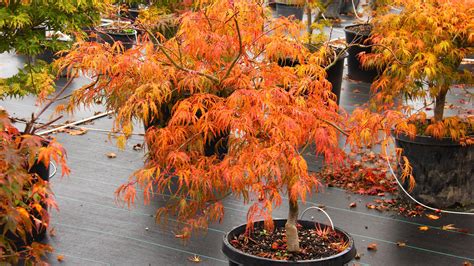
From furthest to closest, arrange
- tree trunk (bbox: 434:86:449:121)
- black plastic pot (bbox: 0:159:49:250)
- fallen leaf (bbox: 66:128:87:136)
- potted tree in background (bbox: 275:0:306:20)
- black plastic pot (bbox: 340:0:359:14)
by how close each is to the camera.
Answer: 1. black plastic pot (bbox: 340:0:359:14)
2. potted tree in background (bbox: 275:0:306:20)
3. fallen leaf (bbox: 66:128:87:136)
4. tree trunk (bbox: 434:86:449:121)
5. black plastic pot (bbox: 0:159:49:250)

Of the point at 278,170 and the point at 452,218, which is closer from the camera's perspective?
the point at 278,170

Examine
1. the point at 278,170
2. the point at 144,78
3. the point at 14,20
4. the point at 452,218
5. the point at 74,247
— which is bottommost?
the point at 74,247

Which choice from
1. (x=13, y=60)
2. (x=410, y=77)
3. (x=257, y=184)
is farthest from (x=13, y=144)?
(x=13, y=60)

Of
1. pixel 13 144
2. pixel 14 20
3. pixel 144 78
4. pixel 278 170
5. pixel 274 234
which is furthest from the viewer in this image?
pixel 14 20

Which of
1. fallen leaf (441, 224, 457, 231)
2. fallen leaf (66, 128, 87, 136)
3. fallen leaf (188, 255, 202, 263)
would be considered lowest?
fallen leaf (188, 255, 202, 263)

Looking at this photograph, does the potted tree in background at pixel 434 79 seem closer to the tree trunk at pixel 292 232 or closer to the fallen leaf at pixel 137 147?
the tree trunk at pixel 292 232

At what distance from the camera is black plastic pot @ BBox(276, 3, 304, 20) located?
1574cm

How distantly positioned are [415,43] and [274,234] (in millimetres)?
1968

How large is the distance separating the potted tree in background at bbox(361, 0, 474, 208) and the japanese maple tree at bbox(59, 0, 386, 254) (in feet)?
2.82

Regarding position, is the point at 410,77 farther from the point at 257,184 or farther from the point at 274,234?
the point at 257,184

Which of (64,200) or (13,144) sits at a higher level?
(13,144)

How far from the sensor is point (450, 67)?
18.6 feet

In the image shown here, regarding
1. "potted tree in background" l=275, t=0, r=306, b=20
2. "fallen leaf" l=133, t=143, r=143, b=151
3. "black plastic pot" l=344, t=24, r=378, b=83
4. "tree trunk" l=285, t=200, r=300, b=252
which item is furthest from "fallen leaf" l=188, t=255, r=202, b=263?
"potted tree in background" l=275, t=0, r=306, b=20

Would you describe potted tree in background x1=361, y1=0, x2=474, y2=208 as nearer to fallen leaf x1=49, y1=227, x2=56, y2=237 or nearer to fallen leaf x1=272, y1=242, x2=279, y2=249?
fallen leaf x1=272, y1=242, x2=279, y2=249
